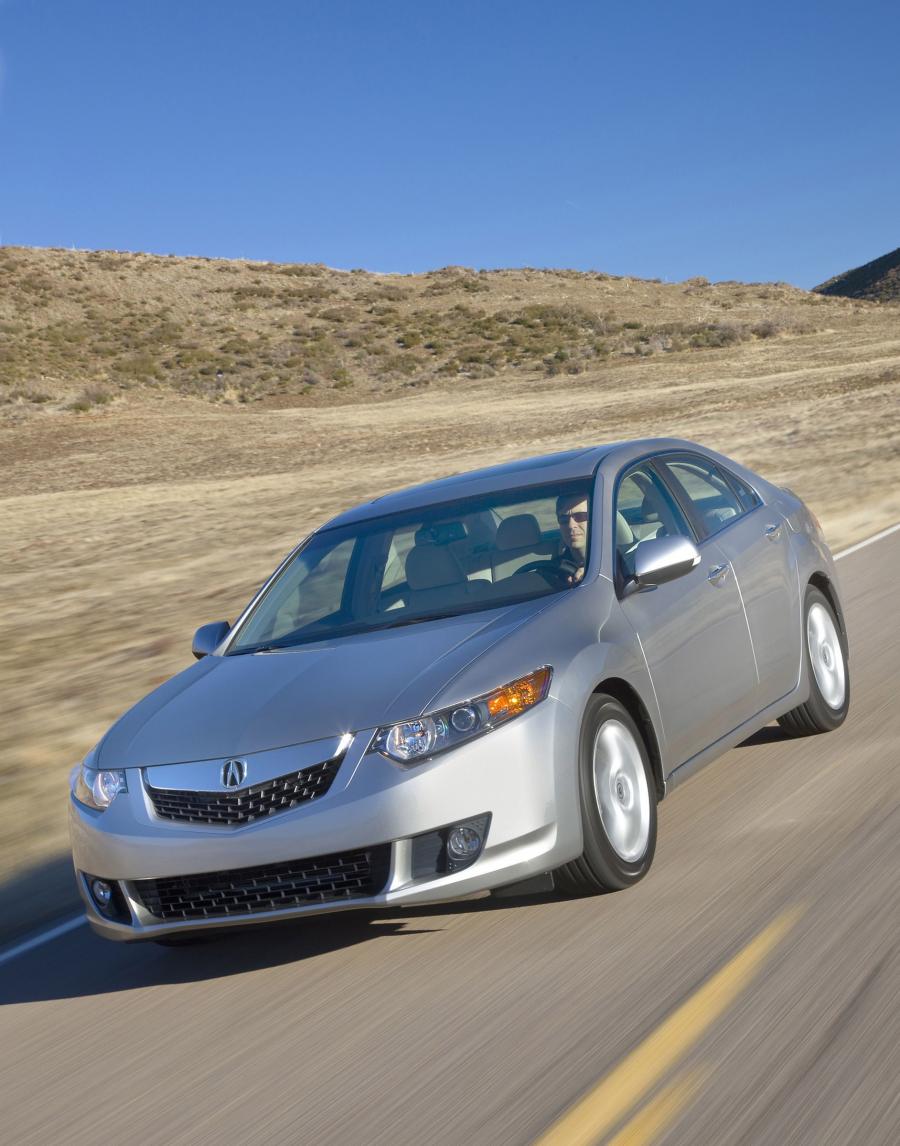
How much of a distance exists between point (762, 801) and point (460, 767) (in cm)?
188

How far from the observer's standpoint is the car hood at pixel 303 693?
15.6 feet

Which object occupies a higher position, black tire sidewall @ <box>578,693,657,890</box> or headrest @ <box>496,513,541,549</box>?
headrest @ <box>496,513,541,549</box>

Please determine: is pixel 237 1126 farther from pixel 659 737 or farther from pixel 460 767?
pixel 659 737

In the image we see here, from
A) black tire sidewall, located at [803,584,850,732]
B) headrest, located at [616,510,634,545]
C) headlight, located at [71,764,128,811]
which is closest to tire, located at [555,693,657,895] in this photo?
headrest, located at [616,510,634,545]

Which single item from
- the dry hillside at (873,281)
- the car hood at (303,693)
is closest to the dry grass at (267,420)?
the car hood at (303,693)

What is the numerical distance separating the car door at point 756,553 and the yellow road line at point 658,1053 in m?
2.03

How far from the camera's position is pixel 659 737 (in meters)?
5.46

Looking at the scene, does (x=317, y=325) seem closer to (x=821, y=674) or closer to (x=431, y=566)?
(x=821, y=674)

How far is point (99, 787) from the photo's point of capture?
16.6 ft

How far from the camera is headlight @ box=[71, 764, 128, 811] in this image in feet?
16.4

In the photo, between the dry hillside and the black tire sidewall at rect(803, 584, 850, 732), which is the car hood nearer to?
the black tire sidewall at rect(803, 584, 850, 732)

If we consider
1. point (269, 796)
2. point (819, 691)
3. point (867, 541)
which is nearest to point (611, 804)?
point (269, 796)

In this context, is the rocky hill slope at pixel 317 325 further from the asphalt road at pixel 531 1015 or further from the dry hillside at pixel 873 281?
the dry hillside at pixel 873 281

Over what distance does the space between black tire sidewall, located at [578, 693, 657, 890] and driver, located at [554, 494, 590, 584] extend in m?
0.65
